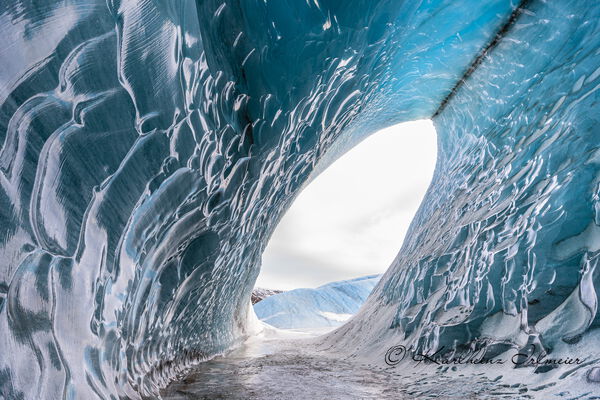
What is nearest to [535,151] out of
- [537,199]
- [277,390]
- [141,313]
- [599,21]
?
[537,199]

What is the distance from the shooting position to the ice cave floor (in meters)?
1.57

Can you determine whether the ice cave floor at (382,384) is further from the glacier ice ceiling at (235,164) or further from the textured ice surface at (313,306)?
the textured ice surface at (313,306)

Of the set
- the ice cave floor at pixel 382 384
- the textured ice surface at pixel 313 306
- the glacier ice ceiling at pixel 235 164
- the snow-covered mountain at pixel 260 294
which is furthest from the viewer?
the snow-covered mountain at pixel 260 294

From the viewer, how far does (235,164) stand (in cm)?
209

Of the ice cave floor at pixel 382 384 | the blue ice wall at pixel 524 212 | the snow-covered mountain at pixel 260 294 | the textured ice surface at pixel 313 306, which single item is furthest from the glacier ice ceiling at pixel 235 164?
the snow-covered mountain at pixel 260 294

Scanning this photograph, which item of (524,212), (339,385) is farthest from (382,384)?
(524,212)

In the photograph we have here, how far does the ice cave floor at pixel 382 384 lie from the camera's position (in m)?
1.57

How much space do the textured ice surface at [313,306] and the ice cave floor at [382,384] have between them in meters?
10.9

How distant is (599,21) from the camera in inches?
91.0

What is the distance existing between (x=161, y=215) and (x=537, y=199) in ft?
7.37

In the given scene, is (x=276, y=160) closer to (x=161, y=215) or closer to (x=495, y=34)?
(x=161, y=215)

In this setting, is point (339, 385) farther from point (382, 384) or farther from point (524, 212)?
point (524, 212)

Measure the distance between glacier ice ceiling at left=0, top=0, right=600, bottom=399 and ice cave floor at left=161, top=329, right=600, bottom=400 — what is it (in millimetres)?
207

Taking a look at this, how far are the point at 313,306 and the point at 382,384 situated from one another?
12.1 metres
